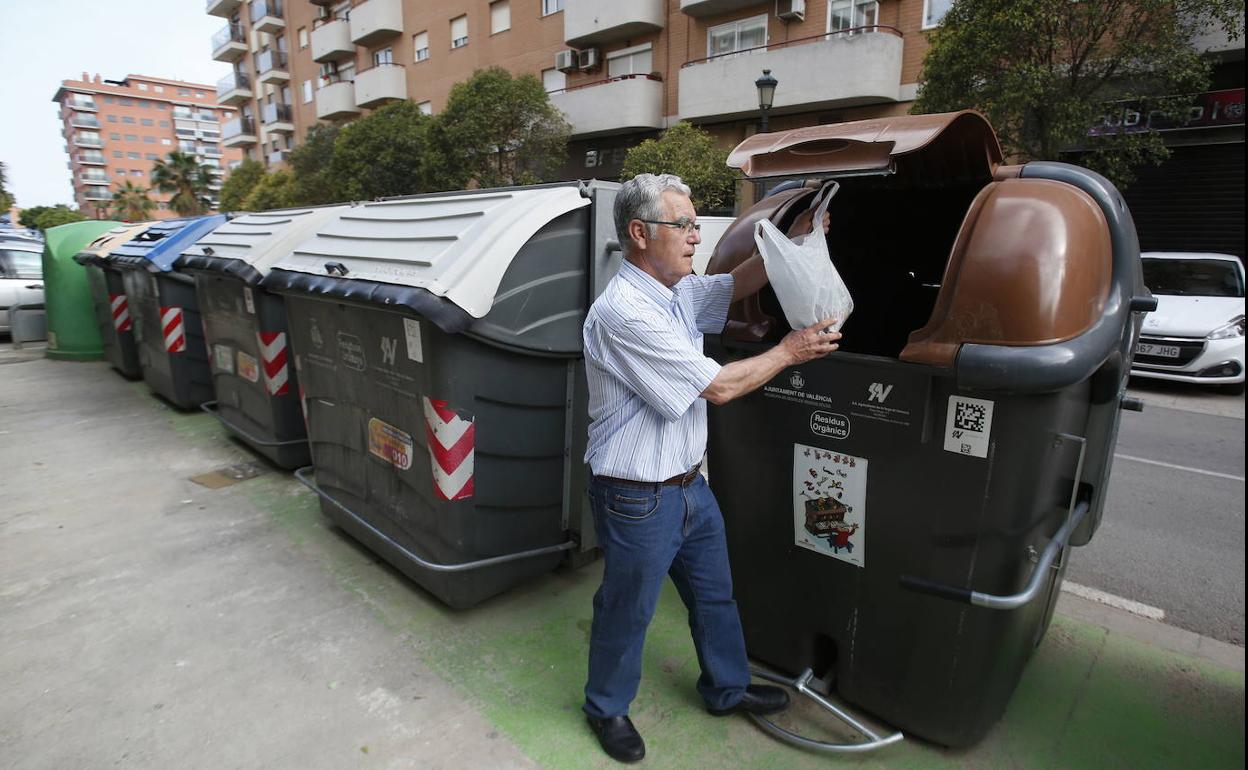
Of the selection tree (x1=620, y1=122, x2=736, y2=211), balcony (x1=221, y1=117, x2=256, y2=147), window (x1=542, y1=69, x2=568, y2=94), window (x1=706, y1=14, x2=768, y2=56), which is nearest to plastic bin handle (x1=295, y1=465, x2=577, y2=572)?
tree (x1=620, y1=122, x2=736, y2=211)

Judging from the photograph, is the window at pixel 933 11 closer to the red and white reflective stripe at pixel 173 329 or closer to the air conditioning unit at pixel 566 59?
the air conditioning unit at pixel 566 59

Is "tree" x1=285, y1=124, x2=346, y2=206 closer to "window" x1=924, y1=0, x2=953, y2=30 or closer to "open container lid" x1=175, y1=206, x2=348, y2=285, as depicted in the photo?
"window" x1=924, y1=0, x2=953, y2=30

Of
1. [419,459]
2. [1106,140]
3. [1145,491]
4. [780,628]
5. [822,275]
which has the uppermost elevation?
[1106,140]

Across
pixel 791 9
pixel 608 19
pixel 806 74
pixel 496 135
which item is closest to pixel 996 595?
pixel 806 74

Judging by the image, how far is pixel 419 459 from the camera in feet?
9.60

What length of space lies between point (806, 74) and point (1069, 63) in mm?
5467

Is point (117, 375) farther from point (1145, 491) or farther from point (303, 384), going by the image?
point (1145, 491)

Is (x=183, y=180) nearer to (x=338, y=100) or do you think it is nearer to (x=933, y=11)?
(x=338, y=100)

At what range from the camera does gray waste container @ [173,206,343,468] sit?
453 centimetres

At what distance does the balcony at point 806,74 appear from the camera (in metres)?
13.8

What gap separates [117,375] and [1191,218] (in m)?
17.0

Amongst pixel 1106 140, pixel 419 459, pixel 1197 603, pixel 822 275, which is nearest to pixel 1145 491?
pixel 1197 603

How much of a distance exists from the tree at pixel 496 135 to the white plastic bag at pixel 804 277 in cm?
1679

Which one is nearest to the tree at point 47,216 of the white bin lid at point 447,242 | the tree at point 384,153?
the tree at point 384,153
